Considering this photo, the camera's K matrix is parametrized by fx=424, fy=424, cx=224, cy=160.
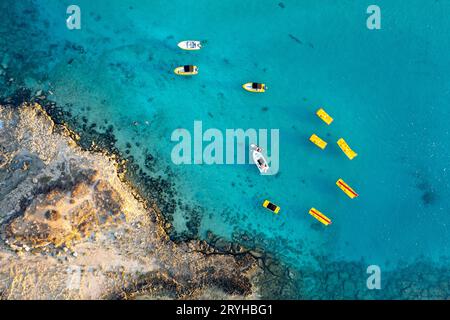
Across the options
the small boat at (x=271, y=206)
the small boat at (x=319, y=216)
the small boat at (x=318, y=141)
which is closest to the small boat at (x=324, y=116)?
the small boat at (x=318, y=141)

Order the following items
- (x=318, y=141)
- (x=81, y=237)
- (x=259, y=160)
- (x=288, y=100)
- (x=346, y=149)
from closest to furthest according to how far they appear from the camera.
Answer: (x=81, y=237) < (x=259, y=160) < (x=318, y=141) < (x=346, y=149) < (x=288, y=100)

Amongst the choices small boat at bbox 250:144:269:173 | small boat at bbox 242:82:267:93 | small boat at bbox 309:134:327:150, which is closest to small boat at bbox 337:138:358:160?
small boat at bbox 309:134:327:150

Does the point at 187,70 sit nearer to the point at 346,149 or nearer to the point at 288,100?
the point at 288,100

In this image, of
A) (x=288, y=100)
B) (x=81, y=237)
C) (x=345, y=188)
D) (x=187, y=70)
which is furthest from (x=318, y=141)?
(x=81, y=237)
